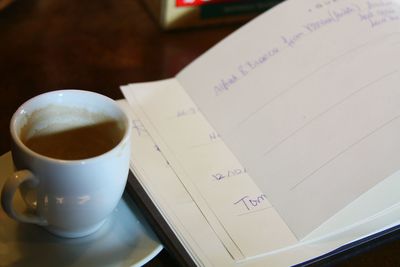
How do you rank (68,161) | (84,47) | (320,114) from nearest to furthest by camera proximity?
1. (68,161)
2. (320,114)
3. (84,47)

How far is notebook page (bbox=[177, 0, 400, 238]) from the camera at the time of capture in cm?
42

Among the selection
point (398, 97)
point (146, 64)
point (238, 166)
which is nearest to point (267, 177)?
point (238, 166)

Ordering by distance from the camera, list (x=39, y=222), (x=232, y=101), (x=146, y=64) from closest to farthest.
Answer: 1. (x=39, y=222)
2. (x=232, y=101)
3. (x=146, y=64)

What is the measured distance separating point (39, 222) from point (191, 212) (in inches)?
4.6

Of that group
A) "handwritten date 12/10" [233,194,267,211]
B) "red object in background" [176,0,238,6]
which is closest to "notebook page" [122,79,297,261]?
"handwritten date 12/10" [233,194,267,211]

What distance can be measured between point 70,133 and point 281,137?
0.60 feet

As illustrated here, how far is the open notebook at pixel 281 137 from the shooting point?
40cm

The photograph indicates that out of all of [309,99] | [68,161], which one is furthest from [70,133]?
[309,99]

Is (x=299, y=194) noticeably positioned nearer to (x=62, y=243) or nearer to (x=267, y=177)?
(x=267, y=177)

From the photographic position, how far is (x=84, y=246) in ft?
1.32

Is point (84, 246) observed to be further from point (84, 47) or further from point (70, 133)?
point (84, 47)

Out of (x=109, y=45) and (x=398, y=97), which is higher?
(x=109, y=45)

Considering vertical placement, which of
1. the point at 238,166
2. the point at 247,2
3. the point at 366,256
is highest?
the point at 247,2

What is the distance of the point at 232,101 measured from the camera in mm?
514
